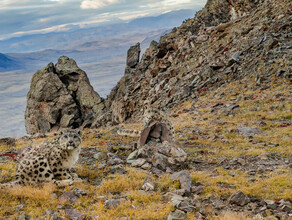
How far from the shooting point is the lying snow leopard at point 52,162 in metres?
10.8

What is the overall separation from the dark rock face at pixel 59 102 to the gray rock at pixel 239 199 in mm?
58279

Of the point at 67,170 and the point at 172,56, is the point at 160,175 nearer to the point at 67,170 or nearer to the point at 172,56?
the point at 67,170

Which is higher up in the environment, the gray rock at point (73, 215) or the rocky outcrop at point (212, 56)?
the rocky outcrop at point (212, 56)

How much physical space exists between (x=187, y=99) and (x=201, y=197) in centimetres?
2793

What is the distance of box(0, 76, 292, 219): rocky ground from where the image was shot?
8.82 metres

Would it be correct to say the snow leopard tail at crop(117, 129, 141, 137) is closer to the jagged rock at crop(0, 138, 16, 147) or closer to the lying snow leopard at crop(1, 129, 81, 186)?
the jagged rock at crop(0, 138, 16, 147)

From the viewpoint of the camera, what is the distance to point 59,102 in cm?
6881

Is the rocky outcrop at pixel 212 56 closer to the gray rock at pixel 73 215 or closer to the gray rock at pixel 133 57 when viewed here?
the gray rock at pixel 133 57

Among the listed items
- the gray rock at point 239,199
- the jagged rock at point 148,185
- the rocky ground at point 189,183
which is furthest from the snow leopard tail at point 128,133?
the gray rock at point 239,199

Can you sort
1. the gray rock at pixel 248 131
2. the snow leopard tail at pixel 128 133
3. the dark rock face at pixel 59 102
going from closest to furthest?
the gray rock at pixel 248 131
the snow leopard tail at pixel 128 133
the dark rock face at pixel 59 102

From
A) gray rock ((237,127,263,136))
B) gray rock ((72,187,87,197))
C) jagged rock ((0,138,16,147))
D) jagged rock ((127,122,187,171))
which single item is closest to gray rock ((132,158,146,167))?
jagged rock ((127,122,187,171))

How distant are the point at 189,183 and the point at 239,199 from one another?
202 centimetres

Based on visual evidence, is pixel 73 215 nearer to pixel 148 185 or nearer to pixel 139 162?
pixel 148 185

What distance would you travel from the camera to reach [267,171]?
12758 mm
